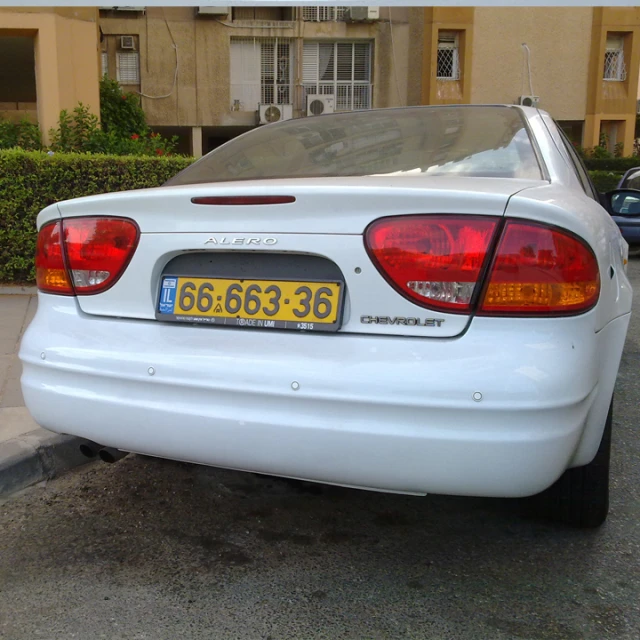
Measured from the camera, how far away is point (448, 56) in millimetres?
24625

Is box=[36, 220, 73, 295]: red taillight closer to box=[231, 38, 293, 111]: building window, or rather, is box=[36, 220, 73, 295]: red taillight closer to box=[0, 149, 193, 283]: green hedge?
box=[0, 149, 193, 283]: green hedge

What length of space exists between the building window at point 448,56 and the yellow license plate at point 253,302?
2420 cm

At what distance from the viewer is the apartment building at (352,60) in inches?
917

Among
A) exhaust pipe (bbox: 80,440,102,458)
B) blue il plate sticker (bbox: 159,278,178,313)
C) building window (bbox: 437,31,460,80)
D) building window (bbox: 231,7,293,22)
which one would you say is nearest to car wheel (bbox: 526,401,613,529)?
blue il plate sticker (bbox: 159,278,178,313)

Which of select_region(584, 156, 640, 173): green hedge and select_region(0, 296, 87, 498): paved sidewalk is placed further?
select_region(584, 156, 640, 173): green hedge

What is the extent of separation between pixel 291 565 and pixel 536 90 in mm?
25580

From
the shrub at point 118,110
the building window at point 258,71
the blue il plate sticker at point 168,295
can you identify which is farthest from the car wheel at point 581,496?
the building window at point 258,71

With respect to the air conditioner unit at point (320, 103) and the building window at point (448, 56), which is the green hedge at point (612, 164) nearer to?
the building window at point (448, 56)

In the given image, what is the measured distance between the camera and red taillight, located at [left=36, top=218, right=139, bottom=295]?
229 centimetres

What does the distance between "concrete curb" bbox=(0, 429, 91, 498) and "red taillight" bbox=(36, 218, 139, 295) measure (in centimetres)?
92

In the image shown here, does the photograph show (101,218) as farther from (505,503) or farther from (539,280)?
(505,503)

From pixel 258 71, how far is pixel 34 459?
22833 millimetres

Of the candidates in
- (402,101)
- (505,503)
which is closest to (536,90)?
(402,101)

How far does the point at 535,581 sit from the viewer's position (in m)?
2.32
